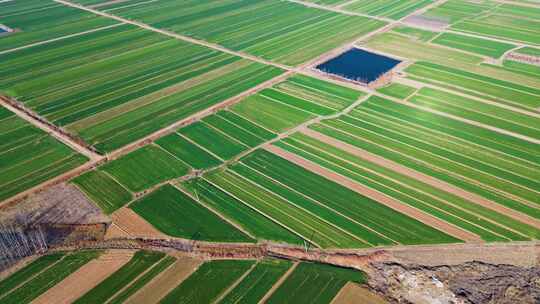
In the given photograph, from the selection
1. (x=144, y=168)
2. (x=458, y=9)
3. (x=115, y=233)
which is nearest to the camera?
(x=115, y=233)

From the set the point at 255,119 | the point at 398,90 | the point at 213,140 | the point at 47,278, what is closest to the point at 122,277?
the point at 47,278

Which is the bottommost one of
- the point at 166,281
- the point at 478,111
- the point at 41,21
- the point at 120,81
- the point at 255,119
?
the point at 478,111

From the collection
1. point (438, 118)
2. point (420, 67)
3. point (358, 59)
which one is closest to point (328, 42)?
point (358, 59)

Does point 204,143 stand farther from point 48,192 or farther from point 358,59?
point 358,59

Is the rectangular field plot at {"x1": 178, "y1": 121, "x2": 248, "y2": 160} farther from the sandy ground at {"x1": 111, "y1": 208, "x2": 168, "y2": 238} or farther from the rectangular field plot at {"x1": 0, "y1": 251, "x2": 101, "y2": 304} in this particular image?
the rectangular field plot at {"x1": 0, "y1": 251, "x2": 101, "y2": 304}

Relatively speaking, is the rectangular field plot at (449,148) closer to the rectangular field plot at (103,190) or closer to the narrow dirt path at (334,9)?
the rectangular field plot at (103,190)

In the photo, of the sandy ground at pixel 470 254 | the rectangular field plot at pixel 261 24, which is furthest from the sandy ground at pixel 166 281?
the rectangular field plot at pixel 261 24

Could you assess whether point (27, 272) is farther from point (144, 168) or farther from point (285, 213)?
point (285, 213)
